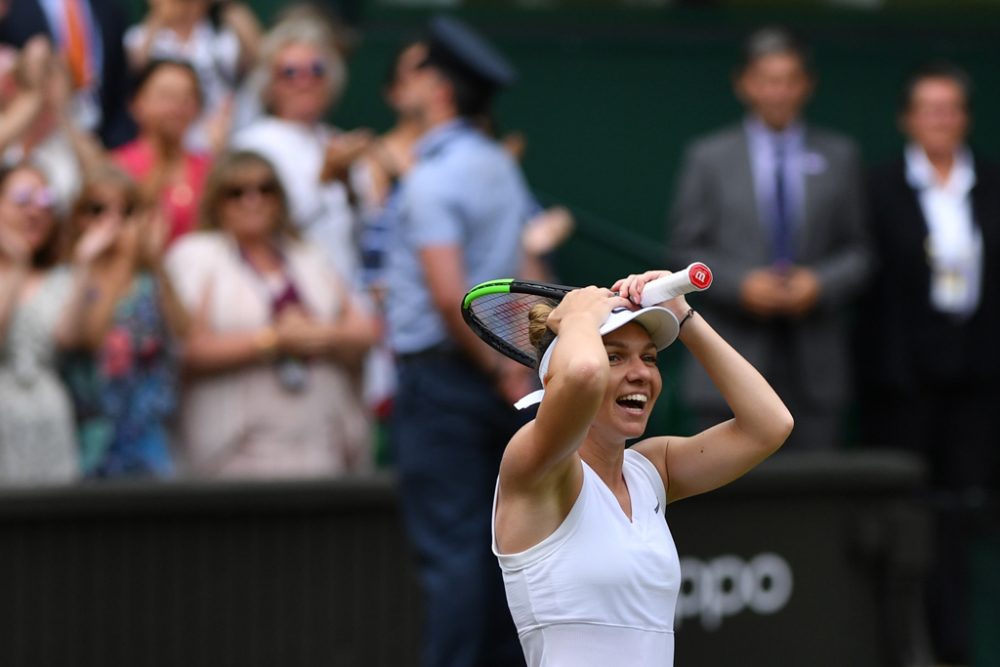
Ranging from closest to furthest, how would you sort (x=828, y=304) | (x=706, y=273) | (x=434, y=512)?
(x=706, y=273), (x=434, y=512), (x=828, y=304)

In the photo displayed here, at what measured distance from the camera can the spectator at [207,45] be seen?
818cm

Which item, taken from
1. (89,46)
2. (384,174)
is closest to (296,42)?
(384,174)

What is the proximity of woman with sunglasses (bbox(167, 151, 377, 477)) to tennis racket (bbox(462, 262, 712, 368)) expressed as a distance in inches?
124

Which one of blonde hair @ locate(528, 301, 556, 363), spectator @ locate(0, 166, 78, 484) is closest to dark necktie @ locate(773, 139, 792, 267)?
spectator @ locate(0, 166, 78, 484)

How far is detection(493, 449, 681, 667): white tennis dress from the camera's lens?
3562 millimetres

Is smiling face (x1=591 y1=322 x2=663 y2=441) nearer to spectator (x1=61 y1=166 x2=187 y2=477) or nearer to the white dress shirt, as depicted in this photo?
spectator (x1=61 y1=166 x2=187 y2=477)

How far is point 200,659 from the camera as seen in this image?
689 centimetres

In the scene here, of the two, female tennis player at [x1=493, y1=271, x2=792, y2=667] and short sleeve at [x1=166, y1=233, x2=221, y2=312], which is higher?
short sleeve at [x1=166, y1=233, x2=221, y2=312]

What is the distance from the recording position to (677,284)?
3480 millimetres

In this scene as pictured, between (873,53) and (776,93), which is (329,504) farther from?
(873,53)

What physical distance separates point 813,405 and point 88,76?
3400 millimetres

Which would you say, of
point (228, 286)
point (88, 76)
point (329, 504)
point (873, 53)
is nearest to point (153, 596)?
point (329, 504)

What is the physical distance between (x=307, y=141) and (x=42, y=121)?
108 centimetres

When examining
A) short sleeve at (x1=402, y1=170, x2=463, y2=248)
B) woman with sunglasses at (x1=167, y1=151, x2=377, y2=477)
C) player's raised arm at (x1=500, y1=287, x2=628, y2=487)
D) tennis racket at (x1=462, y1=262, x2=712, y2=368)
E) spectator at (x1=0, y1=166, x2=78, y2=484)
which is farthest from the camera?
woman with sunglasses at (x1=167, y1=151, x2=377, y2=477)
